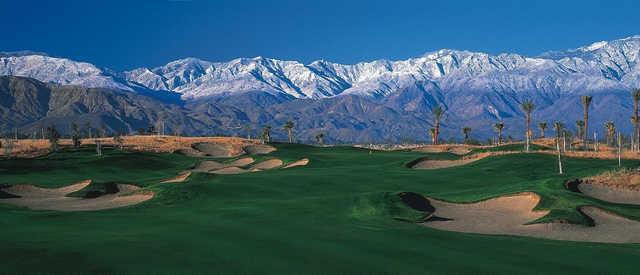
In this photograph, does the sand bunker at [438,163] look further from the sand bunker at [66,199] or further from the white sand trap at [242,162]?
the sand bunker at [66,199]

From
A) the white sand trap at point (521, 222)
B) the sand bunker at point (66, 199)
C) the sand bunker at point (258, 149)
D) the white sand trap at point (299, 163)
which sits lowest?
the white sand trap at point (521, 222)

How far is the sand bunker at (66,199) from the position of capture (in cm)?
4616

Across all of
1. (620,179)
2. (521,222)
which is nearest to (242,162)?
(620,179)

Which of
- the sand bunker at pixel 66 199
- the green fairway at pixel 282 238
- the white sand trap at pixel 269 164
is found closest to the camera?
the green fairway at pixel 282 238

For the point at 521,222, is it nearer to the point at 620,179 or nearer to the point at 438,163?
the point at 620,179

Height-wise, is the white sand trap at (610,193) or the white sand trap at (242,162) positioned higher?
the white sand trap at (242,162)

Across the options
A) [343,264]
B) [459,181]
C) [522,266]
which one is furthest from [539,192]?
[343,264]

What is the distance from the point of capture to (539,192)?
4381cm

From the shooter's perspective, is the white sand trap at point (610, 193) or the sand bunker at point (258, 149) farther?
the sand bunker at point (258, 149)

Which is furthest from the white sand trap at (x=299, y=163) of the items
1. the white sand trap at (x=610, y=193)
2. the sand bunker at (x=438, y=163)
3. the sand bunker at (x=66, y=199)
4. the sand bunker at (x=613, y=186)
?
the white sand trap at (x=610, y=193)

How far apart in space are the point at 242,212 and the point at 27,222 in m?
10.8

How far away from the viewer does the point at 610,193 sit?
49.8 meters

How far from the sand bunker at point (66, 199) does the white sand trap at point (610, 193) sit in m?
33.7

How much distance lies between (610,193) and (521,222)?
15.7 meters
